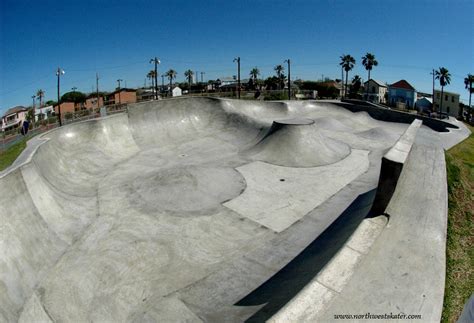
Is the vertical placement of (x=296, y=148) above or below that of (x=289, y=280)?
above

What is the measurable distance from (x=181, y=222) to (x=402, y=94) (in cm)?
7346

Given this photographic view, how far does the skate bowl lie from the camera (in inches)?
244

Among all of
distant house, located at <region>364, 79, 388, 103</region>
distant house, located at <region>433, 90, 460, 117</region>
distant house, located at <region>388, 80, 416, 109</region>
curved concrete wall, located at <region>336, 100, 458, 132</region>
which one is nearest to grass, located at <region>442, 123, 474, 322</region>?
curved concrete wall, located at <region>336, 100, 458, 132</region>

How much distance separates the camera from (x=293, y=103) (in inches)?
1094

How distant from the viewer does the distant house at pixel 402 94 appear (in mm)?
66438

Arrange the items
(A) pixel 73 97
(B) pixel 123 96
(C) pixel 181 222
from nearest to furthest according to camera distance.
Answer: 1. (C) pixel 181 222
2. (B) pixel 123 96
3. (A) pixel 73 97

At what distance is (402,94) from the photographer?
6825 cm

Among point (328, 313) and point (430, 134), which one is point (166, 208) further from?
point (430, 134)

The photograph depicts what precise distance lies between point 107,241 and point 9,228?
7.85ft

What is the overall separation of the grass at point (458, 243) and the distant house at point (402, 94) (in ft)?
207

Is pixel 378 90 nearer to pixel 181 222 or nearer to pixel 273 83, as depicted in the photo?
pixel 273 83

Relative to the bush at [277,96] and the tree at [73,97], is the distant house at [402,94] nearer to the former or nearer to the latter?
the bush at [277,96]

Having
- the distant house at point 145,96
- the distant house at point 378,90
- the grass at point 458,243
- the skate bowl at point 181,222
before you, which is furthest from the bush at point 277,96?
the distant house at point 378,90

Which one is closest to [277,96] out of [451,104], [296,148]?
[296,148]
